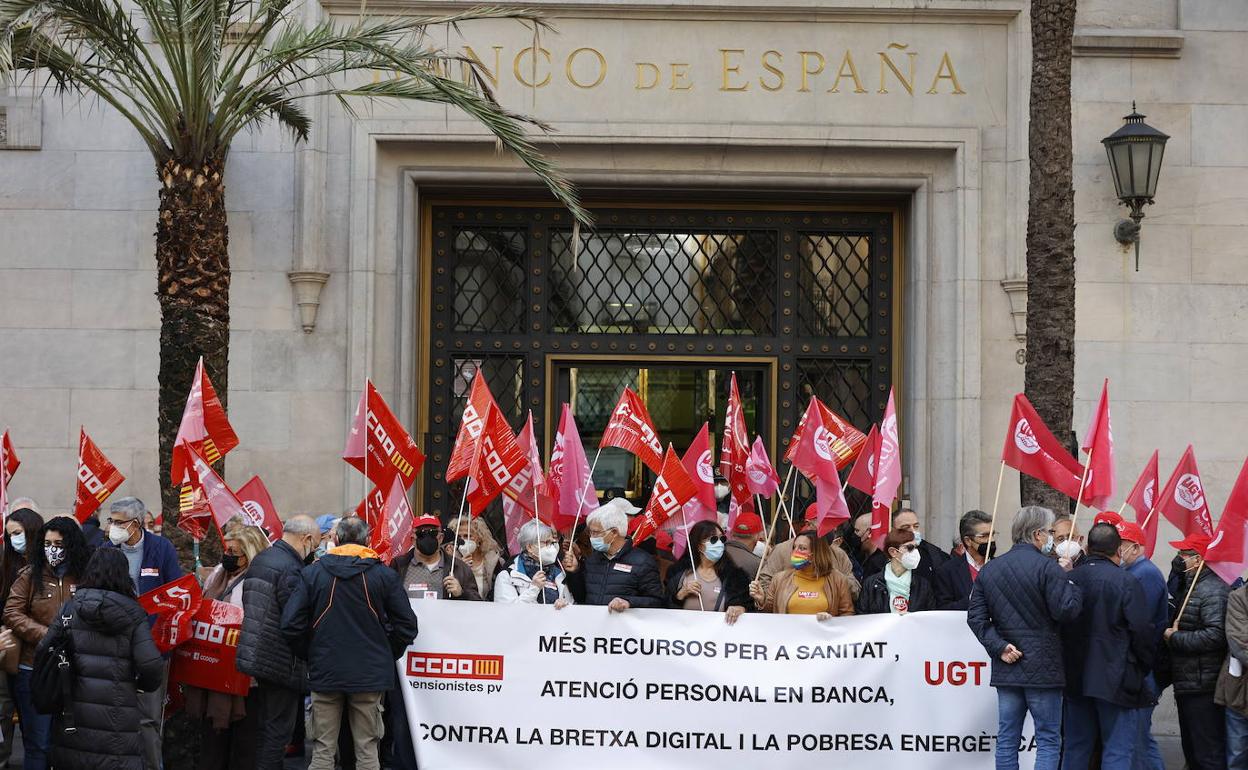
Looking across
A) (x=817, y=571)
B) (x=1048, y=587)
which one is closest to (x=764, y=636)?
→ (x=817, y=571)

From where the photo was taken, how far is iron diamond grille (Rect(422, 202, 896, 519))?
14766mm

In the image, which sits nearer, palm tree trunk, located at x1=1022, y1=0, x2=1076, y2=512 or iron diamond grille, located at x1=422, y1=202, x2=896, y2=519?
palm tree trunk, located at x1=1022, y1=0, x2=1076, y2=512

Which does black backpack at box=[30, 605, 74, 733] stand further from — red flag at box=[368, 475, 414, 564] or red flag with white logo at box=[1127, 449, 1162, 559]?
red flag with white logo at box=[1127, 449, 1162, 559]

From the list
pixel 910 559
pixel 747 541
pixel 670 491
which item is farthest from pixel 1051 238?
pixel 670 491

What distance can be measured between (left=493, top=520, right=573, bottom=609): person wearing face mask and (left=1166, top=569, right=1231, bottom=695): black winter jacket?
3.84m

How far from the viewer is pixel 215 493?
984 centimetres

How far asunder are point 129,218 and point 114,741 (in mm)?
6887

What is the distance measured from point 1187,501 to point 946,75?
535 centimetres

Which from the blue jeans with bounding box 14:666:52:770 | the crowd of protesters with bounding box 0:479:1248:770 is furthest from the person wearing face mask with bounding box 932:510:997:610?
the blue jeans with bounding box 14:666:52:770

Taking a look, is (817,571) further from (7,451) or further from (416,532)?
(7,451)

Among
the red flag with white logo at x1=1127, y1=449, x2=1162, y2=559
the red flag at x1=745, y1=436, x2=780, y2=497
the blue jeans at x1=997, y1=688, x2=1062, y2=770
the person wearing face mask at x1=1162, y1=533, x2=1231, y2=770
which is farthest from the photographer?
the red flag at x1=745, y1=436, x2=780, y2=497

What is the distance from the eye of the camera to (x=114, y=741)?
26.9ft

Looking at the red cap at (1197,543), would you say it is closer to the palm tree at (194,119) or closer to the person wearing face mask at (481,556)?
the person wearing face mask at (481,556)

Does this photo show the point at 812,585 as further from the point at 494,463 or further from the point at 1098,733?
the point at 494,463
